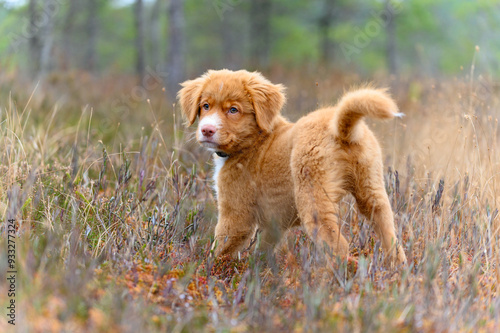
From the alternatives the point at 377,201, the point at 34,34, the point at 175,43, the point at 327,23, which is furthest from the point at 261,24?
the point at 377,201

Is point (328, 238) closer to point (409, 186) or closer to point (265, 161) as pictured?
point (265, 161)

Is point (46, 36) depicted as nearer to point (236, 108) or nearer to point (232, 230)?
point (236, 108)

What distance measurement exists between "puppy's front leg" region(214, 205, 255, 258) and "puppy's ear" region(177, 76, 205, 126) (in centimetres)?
83

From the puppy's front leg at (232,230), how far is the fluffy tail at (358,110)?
0.95 m

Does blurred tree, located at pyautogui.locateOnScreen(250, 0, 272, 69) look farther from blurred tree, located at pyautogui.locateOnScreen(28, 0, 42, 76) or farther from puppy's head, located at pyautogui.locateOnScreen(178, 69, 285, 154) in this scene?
puppy's head, located at pyautogui.locateOnScreen(178, 69, 285, 154)

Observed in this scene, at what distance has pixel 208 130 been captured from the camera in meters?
3.46

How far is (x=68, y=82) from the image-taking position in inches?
488

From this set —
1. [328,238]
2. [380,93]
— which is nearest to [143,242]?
[328,238]

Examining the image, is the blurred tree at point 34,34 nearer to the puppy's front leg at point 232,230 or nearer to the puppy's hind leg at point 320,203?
the puppy's front leg at point 232,230

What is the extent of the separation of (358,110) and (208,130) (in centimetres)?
110

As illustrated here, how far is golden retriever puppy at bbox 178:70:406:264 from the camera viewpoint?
3.05 metres

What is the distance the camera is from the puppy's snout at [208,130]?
346 centimetres

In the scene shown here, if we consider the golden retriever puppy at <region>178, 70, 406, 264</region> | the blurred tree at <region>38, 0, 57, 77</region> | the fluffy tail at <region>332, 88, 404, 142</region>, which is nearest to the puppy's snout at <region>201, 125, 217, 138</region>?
the golden retriever puppy at <region>178, 70, 406, 264</region>

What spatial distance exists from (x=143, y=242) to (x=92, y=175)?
6.07 feet
